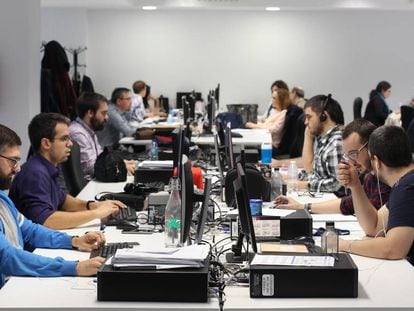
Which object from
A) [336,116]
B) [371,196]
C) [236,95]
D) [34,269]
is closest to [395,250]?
[371,196]

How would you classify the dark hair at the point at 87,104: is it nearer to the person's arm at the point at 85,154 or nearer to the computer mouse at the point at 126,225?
the person's arm at the point at 85,154

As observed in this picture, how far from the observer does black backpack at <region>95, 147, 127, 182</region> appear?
5.25 metres

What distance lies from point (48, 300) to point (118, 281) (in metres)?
0.26

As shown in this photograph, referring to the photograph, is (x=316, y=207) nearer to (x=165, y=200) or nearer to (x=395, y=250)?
(x=165, y=200)

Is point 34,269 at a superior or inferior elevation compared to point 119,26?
inferior

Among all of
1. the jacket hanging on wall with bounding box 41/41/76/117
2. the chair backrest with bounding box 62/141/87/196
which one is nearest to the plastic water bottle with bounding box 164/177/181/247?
the chair backrest with bounding box 62/141/87/196

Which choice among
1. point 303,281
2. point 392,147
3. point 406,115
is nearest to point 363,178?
point 392,147

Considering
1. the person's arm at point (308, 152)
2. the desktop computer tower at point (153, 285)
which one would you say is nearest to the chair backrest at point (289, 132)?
the person's arm at point (308, 152)

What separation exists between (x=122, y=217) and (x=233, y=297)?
4.66 feet

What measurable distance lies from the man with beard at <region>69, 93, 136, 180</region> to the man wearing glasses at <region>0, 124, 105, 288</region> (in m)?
2.34

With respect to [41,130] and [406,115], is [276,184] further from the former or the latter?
[406,115]

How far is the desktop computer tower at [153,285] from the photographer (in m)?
2.52

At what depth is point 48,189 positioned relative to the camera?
3.83 metres

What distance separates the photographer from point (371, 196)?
3904 millimetres
